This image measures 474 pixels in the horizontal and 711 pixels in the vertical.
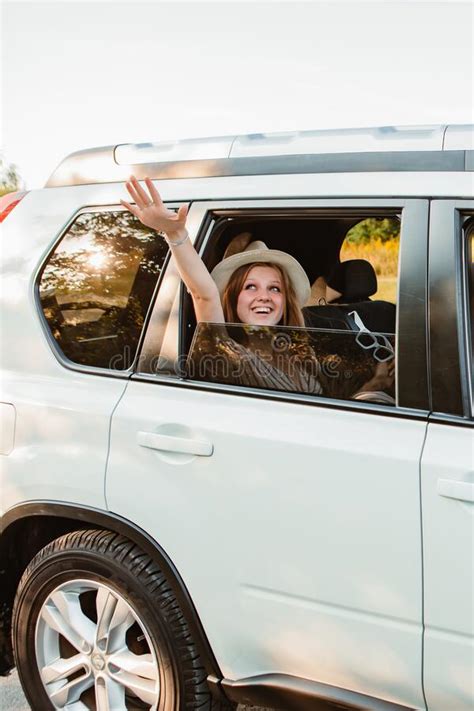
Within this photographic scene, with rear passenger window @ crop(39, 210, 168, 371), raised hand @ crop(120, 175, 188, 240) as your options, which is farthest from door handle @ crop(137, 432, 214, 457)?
raised hand @ crop(120, 175, 188, 240)

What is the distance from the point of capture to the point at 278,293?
2.73 meters

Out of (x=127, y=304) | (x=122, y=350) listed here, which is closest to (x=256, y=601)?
(x=122, y=350)

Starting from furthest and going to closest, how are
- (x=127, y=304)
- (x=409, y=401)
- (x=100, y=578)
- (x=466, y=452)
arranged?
(x=127, y=304), (x=100, y=578), (x=409, y=401), (x=466, y=452)

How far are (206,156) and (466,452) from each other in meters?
1.26

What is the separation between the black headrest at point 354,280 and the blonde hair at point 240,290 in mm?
606

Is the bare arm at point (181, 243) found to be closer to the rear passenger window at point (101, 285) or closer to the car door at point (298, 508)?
the rear passenger window at point (101, 285)

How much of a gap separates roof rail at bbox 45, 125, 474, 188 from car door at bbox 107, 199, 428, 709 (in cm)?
13

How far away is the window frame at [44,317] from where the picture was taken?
2330 mm

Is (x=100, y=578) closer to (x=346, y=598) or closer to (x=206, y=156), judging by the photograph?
(x=346, y=598)

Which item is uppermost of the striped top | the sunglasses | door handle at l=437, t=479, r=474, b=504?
the sunglasses

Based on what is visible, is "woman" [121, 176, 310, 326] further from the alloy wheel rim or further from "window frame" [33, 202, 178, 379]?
the alloy wheel rim

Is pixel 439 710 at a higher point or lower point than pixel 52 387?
lower

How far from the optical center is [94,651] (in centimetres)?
230

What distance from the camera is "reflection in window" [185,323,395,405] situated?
198 centimetres
